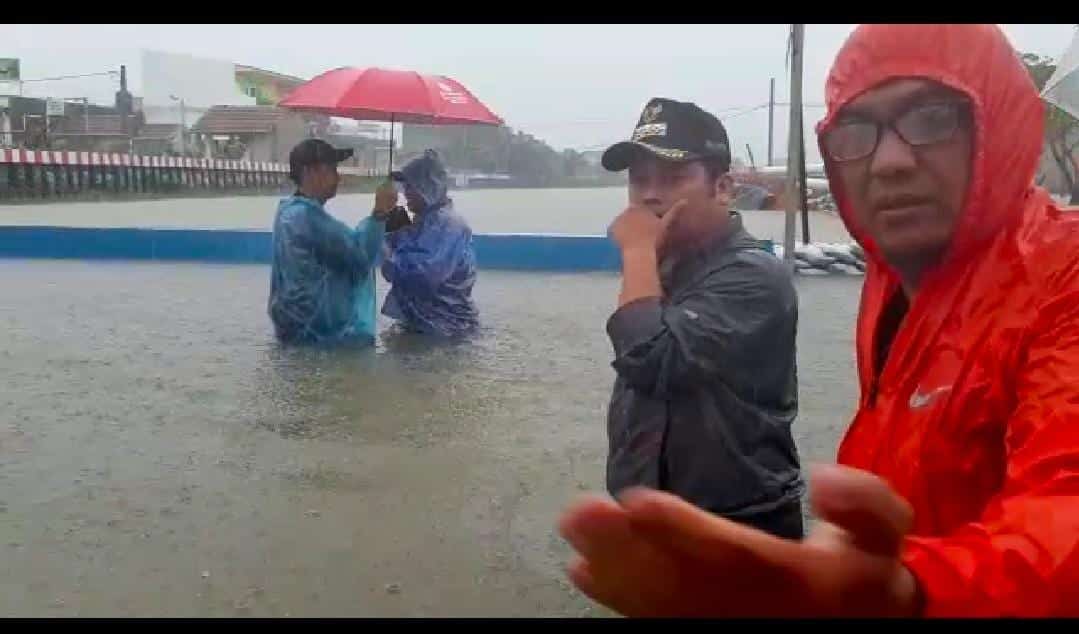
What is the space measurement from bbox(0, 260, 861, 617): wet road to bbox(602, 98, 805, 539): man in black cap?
3.30ft

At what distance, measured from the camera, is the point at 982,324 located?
111cm

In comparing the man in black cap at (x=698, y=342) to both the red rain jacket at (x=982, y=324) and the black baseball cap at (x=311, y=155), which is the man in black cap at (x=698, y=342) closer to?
the red rain jacket at (x=982, y=324)

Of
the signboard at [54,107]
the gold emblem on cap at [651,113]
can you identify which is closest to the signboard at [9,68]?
the signboard at [54,107]

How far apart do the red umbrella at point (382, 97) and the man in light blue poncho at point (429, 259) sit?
15.0 inches

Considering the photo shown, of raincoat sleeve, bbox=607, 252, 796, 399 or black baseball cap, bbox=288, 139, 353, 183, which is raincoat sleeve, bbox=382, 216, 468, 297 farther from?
raincoat sleeve, bbox=607, 252, 796, 399

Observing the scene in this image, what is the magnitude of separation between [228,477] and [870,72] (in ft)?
11.6

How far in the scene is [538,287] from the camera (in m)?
11.2

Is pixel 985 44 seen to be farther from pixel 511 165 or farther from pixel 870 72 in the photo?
pixel 511 165

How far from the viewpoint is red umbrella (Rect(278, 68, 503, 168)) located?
289 inches

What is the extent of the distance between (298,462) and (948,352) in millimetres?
3630

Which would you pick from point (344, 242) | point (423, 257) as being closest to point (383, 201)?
point (344, 242)

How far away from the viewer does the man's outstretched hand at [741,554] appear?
0.63 metres

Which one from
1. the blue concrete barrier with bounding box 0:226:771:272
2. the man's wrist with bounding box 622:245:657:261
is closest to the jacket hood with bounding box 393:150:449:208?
the man's wrist with bounding box 622:245:657:261
